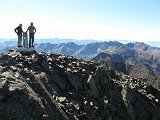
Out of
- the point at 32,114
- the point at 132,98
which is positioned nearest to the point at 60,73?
the point at 132,98

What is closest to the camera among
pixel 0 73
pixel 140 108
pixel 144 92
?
pixel 0 73

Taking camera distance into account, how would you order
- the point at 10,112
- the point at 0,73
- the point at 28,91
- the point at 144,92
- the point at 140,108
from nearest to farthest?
the point at 10,112 < the point at 28,91 < the point at 0,73 < the point at 140,108 < the point at 144,92

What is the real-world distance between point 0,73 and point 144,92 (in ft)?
85.0

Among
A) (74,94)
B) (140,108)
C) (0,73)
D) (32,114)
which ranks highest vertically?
(0,73)

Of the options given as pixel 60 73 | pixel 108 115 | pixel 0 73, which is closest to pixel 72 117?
pixel 0 73

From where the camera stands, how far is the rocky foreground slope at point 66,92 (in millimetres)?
19719

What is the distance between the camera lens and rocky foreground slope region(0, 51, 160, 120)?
776 inches

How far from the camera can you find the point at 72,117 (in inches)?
1027

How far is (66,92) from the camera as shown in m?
34.3

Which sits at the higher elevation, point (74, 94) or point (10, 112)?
point (10, 112)

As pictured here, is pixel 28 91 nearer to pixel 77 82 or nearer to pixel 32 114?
pixel 32 114

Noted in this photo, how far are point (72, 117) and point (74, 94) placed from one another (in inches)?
319

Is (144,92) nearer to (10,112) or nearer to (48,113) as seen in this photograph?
(48,113)

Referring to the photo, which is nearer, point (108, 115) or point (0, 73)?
point (0, 73)
